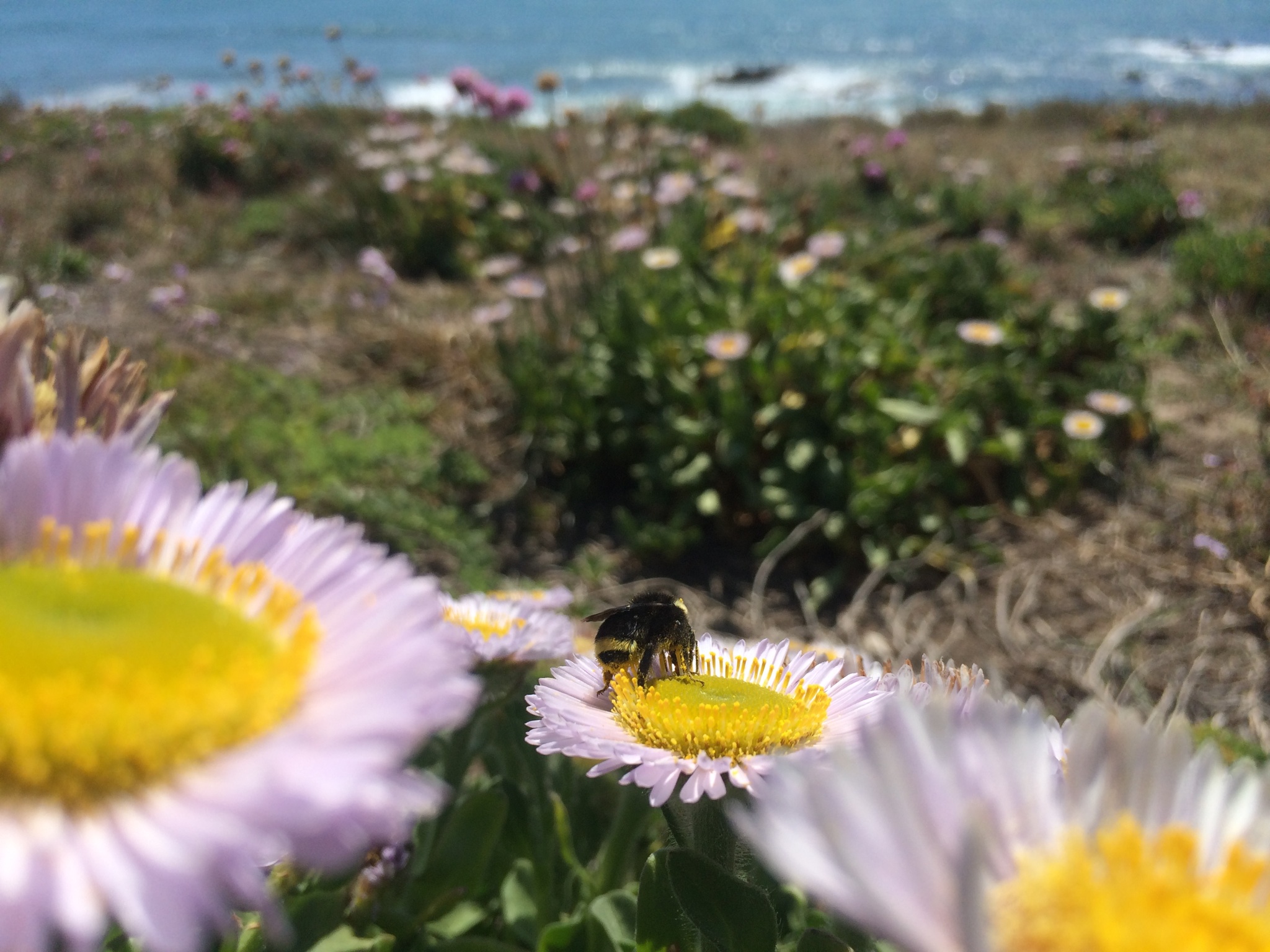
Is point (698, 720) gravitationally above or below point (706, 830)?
above

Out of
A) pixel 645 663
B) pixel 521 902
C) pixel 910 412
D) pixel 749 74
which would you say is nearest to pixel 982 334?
pixel 910 412

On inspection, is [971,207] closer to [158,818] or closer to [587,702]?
[587,702]

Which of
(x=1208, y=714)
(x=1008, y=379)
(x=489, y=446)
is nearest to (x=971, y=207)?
(x=1008, y=379)

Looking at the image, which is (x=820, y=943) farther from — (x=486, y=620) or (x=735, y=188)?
(x=735, y=188)

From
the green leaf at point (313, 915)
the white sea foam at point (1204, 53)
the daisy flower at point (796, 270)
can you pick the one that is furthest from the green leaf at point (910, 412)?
the white sea foam at point (1204, 53)

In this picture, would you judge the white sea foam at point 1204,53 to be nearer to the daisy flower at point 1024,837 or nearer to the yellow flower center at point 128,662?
the daisy flower at point 1024,837

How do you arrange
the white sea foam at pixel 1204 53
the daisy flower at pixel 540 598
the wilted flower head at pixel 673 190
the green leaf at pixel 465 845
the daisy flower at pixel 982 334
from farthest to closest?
the white sea foam at pixel 1204 53 < the wilted flower head at pixel 673 190 < the daisy flower at pixel 982 334 < the daisy flower at pixel 540 598 < the green leaf at pixel 465 845
